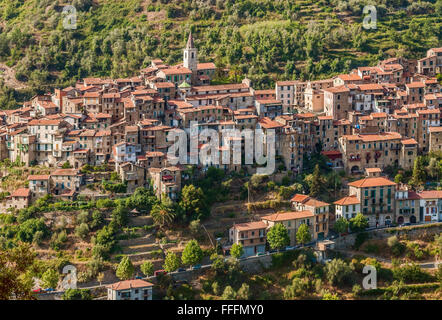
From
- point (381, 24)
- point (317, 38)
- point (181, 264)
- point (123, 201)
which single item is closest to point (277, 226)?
point (181, 264)

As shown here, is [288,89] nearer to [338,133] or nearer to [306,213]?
[338,133]

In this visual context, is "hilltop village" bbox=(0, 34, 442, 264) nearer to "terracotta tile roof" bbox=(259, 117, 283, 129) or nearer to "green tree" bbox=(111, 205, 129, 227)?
"terracotta tile roof" bbox=(259, 117, 283, 129)

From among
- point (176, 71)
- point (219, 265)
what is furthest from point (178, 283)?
point (176, 71)

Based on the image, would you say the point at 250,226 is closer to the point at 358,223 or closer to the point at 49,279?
the point at 358,223

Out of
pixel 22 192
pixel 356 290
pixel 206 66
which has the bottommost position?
pixel 356 290

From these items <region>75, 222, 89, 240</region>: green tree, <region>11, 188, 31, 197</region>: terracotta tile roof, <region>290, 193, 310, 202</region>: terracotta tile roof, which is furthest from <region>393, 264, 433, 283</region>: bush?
<region>11, 188, 31, 197</region>: terracotta tile roof

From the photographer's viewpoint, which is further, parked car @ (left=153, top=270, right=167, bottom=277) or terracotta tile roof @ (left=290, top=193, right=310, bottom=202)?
terracotta tile roof @ (left=290, top=193, right=310, bottom=202)
